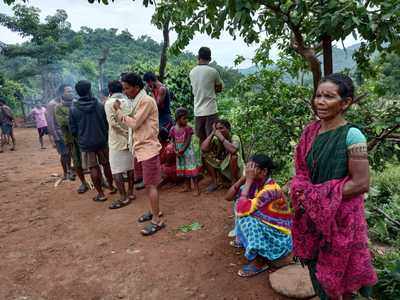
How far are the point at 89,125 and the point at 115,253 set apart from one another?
1.92 meters

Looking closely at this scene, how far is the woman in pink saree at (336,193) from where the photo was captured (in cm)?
179

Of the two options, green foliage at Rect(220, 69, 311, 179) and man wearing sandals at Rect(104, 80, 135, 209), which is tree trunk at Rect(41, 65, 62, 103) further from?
green foliage at Rect(220, 69, 311, 179)

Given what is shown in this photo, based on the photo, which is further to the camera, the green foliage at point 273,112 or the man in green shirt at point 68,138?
the man in green shirt at point 68,138

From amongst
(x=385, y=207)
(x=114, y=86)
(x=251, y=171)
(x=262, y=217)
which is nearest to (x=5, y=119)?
(x=114, y=86)

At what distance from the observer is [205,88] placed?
4.83 m

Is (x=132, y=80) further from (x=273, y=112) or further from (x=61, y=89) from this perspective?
(x=61, y=89)

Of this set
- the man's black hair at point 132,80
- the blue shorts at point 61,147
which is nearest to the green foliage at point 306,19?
the man's black hair at point 132,80

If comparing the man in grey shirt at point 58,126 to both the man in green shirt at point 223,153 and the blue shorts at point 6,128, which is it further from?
the blue shorts at point 6,128

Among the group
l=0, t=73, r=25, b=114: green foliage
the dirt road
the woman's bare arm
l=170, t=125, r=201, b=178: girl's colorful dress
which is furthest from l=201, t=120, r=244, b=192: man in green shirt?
l=0, t=73, r=25, b=114: green foliage

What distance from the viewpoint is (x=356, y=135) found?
1.79 metres

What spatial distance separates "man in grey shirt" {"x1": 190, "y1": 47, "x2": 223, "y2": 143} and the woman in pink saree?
9.69 ft

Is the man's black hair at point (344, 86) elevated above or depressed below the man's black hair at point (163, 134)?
above

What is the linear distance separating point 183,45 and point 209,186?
2.51 m

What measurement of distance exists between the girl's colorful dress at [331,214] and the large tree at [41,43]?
66.6 feet
